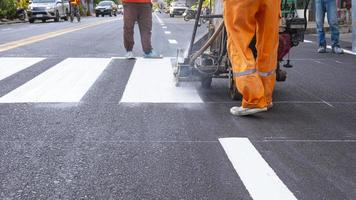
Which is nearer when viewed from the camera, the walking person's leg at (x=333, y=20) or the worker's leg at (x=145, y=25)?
the worker's leg at (x=145, y=25)

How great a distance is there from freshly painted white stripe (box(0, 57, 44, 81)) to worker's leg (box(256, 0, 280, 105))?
324cm

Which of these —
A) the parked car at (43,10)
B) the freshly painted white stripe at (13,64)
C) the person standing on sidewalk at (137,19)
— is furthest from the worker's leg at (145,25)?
the parked car at (43,10)

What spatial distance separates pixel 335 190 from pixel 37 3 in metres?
31.0

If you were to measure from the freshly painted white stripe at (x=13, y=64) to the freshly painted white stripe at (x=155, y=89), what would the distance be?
4.72ft

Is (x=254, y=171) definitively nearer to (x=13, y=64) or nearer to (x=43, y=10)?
(x=13, y=64)

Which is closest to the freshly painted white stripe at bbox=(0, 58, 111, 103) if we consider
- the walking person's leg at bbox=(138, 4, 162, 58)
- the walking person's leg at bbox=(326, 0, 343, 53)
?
the walking person's leg at bbox=(138, 4, 162, 58)

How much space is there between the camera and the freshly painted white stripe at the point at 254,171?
9.26 ft

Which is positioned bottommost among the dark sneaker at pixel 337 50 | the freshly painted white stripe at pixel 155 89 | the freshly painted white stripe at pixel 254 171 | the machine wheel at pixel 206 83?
the freshly painted white stripe at pixel 254 171

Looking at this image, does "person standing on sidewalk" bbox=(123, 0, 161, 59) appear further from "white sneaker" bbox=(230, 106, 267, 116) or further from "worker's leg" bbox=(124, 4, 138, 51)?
"white sneaker" bbox=(230, 106, 267, 116)

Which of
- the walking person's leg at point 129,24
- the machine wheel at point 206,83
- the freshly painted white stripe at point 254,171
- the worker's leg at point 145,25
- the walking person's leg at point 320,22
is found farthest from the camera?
the walking person's leg at point 320,22

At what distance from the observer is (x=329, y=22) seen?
10289 mm

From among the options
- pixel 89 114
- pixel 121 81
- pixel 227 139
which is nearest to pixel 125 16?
pixel 121 81

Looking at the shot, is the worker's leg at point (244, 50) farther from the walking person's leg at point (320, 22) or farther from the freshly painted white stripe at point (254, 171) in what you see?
the walking person's leg at point (320, 22)

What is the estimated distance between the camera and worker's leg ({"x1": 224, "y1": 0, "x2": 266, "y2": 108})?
4.38m
